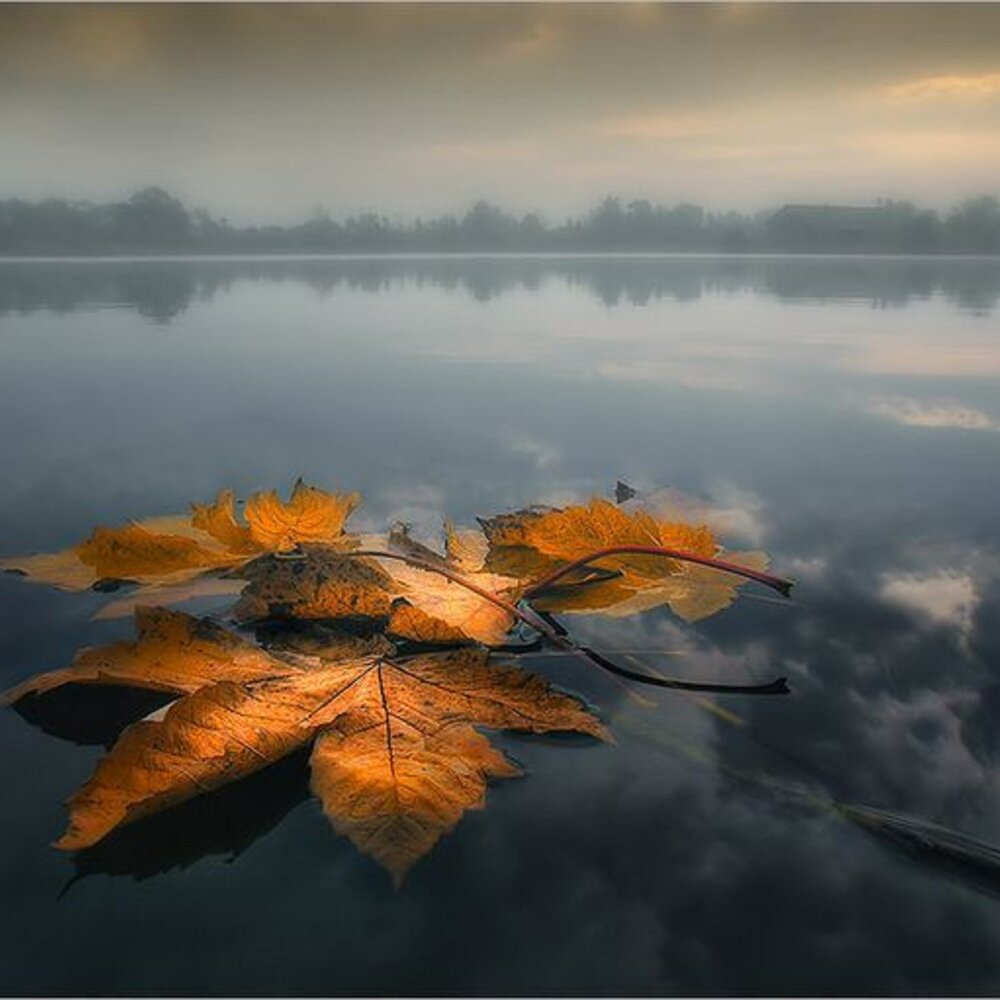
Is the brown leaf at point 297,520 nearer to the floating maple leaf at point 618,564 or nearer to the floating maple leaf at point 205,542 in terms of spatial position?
the floating maple leaf at point 205,542

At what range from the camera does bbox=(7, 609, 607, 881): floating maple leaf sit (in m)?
0.51

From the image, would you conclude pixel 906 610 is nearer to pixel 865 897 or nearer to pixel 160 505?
pixel 865 897

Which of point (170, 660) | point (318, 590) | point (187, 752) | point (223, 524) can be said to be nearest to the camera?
point (187, 752)

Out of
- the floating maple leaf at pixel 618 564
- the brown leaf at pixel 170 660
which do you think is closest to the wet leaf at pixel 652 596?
the floating maple leaf at pixel 618 564

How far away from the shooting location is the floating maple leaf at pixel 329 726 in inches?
19.9

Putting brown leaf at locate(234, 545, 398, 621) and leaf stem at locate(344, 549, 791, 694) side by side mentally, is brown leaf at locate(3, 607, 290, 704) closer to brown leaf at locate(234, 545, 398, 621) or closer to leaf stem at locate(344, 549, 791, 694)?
brown leaf at locate(234, 545, 398, 621)

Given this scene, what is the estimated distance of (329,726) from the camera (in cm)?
60

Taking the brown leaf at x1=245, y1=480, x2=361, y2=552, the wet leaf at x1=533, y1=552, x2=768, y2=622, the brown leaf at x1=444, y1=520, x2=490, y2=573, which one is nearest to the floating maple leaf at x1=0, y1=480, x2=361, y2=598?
the brown leaf at x1=245, y1=480, x2=361, y2=552

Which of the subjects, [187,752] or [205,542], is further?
[205,542]

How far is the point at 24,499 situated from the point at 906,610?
133 cm

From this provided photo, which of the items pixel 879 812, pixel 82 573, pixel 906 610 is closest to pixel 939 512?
pixel 906 610

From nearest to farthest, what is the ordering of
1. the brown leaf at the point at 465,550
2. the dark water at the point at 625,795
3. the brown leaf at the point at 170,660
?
the dark water at the point at 625,795, the brown leaf at the point at 170,660, the brown leaf at the point at 465,550

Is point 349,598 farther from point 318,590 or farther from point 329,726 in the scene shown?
point 329,726

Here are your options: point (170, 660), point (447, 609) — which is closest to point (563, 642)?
point (447, 609)
